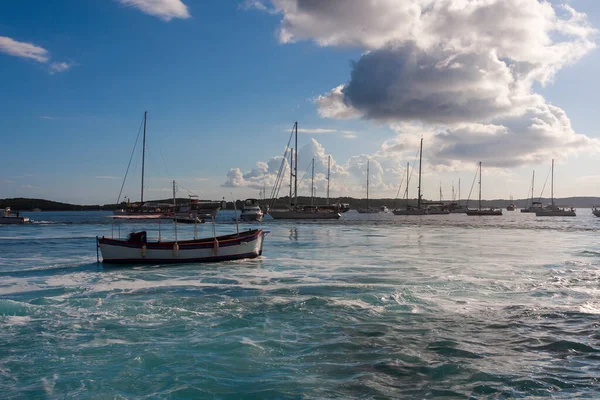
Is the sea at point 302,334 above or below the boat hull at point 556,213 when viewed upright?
below

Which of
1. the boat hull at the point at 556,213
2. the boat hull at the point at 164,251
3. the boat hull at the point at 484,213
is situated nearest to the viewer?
the boat hull at the point at 164,251

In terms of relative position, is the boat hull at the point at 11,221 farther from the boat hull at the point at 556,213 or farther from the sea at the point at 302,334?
the boat hull at the point at 556,213

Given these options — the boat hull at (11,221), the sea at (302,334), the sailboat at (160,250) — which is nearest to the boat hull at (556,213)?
the sea at (302,334)

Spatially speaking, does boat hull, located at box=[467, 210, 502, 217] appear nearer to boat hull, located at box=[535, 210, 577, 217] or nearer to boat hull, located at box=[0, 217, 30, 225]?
boat hull, located at box=[535, 210, 577, 217]

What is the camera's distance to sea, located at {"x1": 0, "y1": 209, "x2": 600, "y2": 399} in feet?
34.1

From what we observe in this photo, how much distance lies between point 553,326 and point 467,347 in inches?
154

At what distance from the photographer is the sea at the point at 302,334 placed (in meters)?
10.4

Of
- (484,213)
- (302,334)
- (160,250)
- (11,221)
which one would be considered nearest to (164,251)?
(160,250)

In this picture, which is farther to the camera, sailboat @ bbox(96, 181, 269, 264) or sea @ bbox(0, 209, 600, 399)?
sailboat @ bbox(96, 181, 269, 264)

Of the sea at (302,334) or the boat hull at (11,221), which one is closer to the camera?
the sea at (302,334)

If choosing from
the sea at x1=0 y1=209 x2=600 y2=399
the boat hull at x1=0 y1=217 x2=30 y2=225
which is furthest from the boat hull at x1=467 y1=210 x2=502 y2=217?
the sea at x1=0 y1=209 x2=600 y2=399

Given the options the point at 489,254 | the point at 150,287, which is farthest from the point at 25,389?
the point at 489,254

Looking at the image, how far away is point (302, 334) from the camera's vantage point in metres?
14.4

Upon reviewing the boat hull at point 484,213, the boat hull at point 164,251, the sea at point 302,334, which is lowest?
the sea at point 302,334
